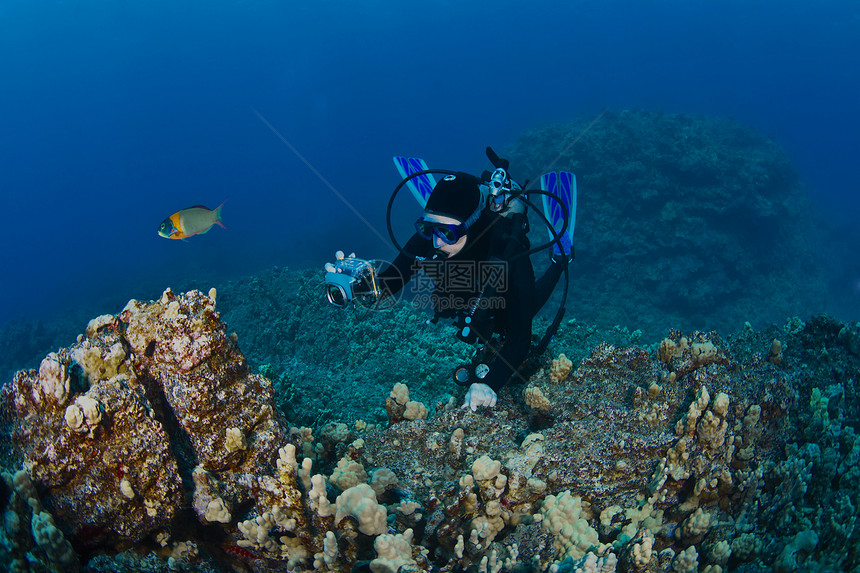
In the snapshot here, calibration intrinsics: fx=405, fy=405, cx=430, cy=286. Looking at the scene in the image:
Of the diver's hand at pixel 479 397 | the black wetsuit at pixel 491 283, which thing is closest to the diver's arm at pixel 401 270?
the black wetsuit at pixel 491 283

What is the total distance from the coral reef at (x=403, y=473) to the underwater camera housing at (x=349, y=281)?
94 cm

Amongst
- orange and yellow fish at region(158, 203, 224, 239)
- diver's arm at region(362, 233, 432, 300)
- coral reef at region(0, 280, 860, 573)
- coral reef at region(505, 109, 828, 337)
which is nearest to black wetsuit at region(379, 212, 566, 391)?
diver's arm at region(362, 233, 432, 300)

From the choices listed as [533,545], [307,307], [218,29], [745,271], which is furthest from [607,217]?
[218,29]

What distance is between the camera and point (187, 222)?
16.3ft

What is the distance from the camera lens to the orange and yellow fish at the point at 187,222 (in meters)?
4.93

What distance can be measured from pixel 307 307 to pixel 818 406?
898cm

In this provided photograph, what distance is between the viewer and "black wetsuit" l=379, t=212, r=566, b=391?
329cm

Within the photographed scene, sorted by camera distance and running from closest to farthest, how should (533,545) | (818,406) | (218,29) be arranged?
1. (533,545)
2. (818,406)
3. (218,29)

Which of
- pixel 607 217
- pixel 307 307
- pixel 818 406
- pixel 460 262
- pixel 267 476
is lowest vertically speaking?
pixel 267 476

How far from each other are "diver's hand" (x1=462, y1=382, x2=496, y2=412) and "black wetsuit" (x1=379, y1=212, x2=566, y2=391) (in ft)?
0.29

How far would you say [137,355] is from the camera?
94.3 inches

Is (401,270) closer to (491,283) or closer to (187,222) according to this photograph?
(491,283)

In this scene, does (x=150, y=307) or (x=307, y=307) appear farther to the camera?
(x=307, y=307)

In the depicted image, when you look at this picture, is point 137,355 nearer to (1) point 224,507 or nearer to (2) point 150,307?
(2) point 150,307
